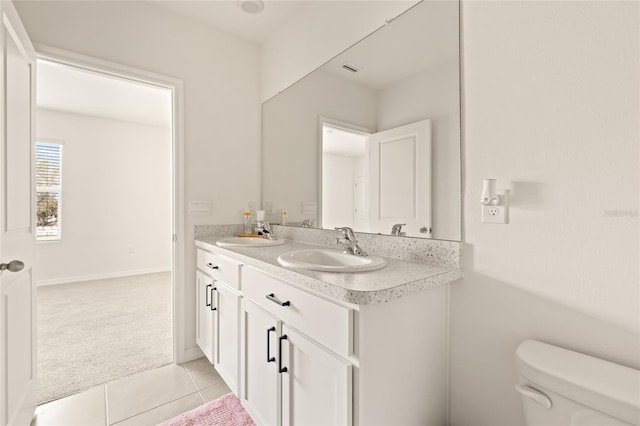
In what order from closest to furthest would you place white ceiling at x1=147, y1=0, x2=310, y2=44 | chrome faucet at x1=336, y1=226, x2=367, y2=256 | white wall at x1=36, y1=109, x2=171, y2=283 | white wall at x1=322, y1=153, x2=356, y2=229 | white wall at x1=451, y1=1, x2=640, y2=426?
1. white wall at x1=451, y1=1, x2=640, y2=426
2. chrome faucet at x1=336, y1=226, x2=367, y2=256
3. white wall at x1=322, y1=153, x2=356, y2=229
4. white ceiling at x1=147, y1=0, x2=310, y2=44
5. white wall at x1=36, y1=109, x2=171, y2=283

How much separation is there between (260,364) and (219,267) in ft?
2.12

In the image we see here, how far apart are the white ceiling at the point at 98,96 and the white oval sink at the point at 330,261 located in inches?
95.9

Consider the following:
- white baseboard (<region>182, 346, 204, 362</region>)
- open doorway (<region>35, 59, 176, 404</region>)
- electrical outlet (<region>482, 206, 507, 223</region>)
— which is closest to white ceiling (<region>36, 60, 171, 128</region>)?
open doorway (<region>35, 59, 176, 404</region>)

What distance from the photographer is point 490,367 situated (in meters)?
1.08

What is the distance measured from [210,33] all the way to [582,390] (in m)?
2.82

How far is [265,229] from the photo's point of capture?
7.17ft

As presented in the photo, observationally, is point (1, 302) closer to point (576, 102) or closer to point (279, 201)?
point (279, 201)

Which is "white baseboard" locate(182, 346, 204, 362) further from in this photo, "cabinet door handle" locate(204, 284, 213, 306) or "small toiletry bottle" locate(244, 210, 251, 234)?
"small toiletry bottle" locate(244, 210, 251, 234)

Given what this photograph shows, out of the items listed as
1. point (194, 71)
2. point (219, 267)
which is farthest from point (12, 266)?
point (194, 71)

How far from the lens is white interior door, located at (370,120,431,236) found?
4.25 feet

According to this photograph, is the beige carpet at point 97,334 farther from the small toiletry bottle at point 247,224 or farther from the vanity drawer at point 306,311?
the vanity drawer at point 306,311

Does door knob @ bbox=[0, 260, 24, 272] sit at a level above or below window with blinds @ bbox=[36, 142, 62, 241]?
below

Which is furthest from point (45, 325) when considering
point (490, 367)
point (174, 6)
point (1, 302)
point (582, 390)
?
point (582, 390)

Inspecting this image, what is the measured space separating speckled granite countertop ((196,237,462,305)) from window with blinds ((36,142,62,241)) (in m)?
4.65
